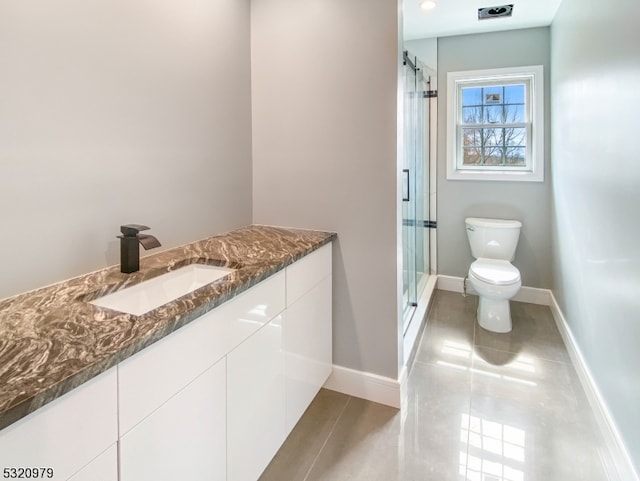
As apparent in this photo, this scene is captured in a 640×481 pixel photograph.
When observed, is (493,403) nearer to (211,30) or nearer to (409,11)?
(211,30)

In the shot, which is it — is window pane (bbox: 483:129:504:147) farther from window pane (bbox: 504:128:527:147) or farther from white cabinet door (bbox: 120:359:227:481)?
white cabinet door (bbox: 120:359:227:481)

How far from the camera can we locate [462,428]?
1901 millimetres

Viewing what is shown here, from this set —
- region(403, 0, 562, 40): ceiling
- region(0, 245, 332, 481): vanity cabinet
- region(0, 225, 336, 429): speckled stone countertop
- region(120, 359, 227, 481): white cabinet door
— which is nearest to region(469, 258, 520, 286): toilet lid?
region(0, 245, 332, 481): vanity cabinet

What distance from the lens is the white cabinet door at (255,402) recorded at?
1.28 m

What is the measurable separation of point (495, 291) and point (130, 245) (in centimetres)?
246

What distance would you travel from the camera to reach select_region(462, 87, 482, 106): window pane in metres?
3.59

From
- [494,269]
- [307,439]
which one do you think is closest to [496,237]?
[494,269]

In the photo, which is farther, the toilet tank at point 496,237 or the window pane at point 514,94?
the window pane at point 514,94

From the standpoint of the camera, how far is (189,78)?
1800mm

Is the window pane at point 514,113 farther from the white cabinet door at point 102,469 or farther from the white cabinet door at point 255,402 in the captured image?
the white cabinet door at point 102,469

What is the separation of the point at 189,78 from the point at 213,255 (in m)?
0.84

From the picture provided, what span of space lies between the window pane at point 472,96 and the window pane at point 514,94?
0.22m

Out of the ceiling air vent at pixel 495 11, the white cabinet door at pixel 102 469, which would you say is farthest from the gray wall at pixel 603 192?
the white cabinet door at pixel 102 469

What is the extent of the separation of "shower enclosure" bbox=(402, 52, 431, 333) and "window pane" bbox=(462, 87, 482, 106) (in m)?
0.36
